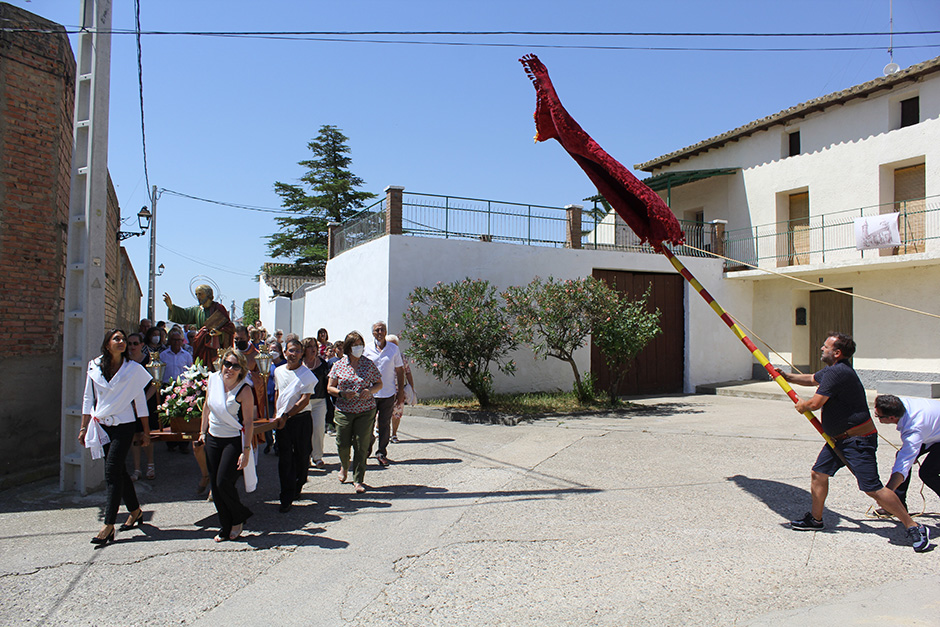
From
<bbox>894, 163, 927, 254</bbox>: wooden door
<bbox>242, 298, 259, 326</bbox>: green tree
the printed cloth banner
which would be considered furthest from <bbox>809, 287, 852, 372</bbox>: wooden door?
<bbox>242, 298, 259, 326</bbox>: green tree

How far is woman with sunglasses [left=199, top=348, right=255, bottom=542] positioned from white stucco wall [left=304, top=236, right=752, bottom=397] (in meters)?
8.49

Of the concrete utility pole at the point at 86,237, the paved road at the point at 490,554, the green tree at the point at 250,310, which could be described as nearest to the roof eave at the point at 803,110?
the paved road at the point at 490,554

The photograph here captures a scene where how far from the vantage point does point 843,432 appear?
499cm

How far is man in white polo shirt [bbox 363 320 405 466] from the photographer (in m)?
7.58

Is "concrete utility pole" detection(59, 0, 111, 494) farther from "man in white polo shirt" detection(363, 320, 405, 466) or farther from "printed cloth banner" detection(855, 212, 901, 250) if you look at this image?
"printed cloth banner" detection(855, 212, 901, 250)

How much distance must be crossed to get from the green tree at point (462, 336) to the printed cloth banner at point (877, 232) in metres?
9.69

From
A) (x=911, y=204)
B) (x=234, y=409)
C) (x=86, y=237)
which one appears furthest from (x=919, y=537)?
(x=911, y=204)

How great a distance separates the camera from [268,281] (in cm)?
3036

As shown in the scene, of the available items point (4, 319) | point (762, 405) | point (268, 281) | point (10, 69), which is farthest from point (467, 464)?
point (268, 281)

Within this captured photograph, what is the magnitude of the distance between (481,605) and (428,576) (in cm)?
58

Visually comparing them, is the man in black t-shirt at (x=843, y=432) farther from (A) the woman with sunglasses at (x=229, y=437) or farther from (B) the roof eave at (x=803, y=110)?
(B) the roof eave at (x=803, y=110)

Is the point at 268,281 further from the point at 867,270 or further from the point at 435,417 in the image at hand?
the point at 867,270

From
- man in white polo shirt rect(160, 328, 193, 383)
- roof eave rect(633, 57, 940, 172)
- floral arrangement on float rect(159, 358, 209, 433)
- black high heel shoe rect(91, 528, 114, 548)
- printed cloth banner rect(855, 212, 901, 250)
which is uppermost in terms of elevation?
roof eave rect(633, 57, 940, 172)

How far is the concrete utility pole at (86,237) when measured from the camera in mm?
6309
